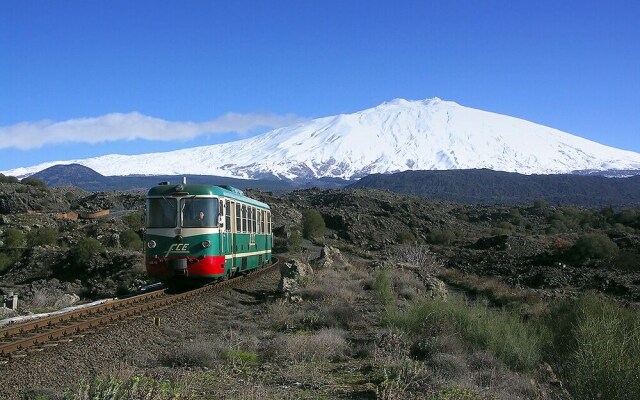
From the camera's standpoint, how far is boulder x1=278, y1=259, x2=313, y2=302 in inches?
613

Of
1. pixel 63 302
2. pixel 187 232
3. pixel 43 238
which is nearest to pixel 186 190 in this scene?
pixel 187 232

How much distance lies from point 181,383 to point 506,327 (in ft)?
15.9

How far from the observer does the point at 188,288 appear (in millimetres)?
17984

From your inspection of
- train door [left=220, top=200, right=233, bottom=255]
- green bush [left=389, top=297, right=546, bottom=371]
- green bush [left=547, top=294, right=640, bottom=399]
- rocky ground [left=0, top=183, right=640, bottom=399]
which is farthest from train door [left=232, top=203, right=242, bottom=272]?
green bush [left=547, top=294, right=640, bottom=399]

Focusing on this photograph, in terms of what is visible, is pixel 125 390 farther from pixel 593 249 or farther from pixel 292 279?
pixel 593 249

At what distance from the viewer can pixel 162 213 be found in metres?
16.8

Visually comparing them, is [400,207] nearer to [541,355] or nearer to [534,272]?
[534,272]

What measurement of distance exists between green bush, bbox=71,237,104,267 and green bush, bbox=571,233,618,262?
28.3 metres

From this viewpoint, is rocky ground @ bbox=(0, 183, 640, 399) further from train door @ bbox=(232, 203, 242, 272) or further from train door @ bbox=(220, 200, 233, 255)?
train door @ bbox=(220, 200, 233, 255)

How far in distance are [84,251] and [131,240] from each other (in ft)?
19.7

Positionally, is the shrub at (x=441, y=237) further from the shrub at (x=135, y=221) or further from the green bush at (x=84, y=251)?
the green bush at (x=84, y=251)

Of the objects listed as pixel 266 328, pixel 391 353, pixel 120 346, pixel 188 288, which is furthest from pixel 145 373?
pixel 188 288

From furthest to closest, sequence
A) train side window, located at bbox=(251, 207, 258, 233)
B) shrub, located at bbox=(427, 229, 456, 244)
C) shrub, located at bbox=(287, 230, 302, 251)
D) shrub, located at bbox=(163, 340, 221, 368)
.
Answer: shrub, located at bbox=(427, 229, 456, 244) < shrub, located at bbox=(287, 230, 302, 251) < train side window, located at bbox=(251, 207, 258, 233) < shrub, located at bbox=(163, 340, 221, 368)

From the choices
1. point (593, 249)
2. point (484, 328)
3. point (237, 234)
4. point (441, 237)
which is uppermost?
point (237, 234)
